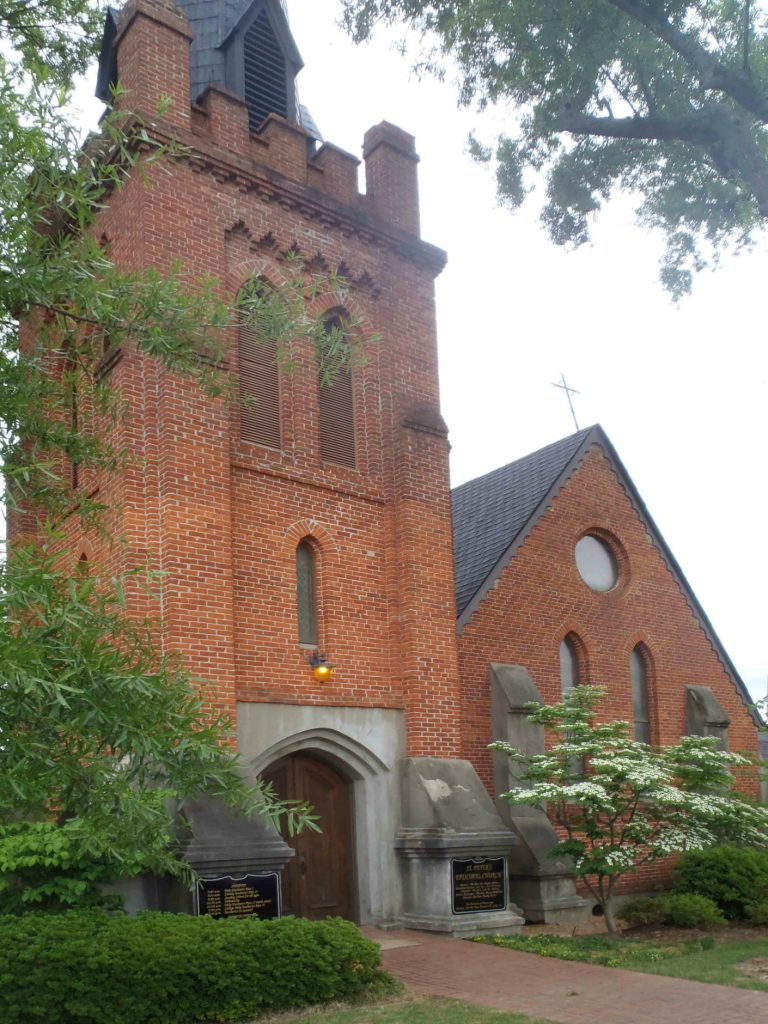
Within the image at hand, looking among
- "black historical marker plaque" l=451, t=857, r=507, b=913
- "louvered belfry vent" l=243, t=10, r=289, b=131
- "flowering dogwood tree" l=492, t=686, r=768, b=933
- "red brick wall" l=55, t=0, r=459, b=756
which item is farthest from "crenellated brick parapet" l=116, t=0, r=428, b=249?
"black historical marker plaque" l=451, t=857, r=507, b=913

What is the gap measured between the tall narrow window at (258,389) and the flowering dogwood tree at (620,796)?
5479 millimetres

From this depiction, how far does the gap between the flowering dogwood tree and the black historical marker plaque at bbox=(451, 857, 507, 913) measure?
890 mm

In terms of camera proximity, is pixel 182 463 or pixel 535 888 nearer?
pixel 182 463

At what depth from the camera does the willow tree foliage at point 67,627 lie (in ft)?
23.1

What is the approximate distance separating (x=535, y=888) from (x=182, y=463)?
768cm

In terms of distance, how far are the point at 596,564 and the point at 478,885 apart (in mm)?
7136

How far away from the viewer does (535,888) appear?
1520cm

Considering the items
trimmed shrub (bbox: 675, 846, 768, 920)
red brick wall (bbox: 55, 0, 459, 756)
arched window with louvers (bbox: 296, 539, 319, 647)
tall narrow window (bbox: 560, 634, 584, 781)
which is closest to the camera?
red brick wall (bbox: 55, 0, 459, 756)

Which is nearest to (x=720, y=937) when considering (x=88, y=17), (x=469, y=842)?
(x=469, y=842)

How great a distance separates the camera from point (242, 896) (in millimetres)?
11766

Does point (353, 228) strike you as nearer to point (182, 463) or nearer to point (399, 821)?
point (182, 463)

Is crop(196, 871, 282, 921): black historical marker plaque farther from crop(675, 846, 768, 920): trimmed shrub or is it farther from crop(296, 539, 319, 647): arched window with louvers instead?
crop(675, 846, 768, 920): trimmed shrub

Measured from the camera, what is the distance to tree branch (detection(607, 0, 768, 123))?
10750mm

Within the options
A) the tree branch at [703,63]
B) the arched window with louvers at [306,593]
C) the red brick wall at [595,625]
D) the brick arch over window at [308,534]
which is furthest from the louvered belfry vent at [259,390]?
the tree branch at [703,63]
